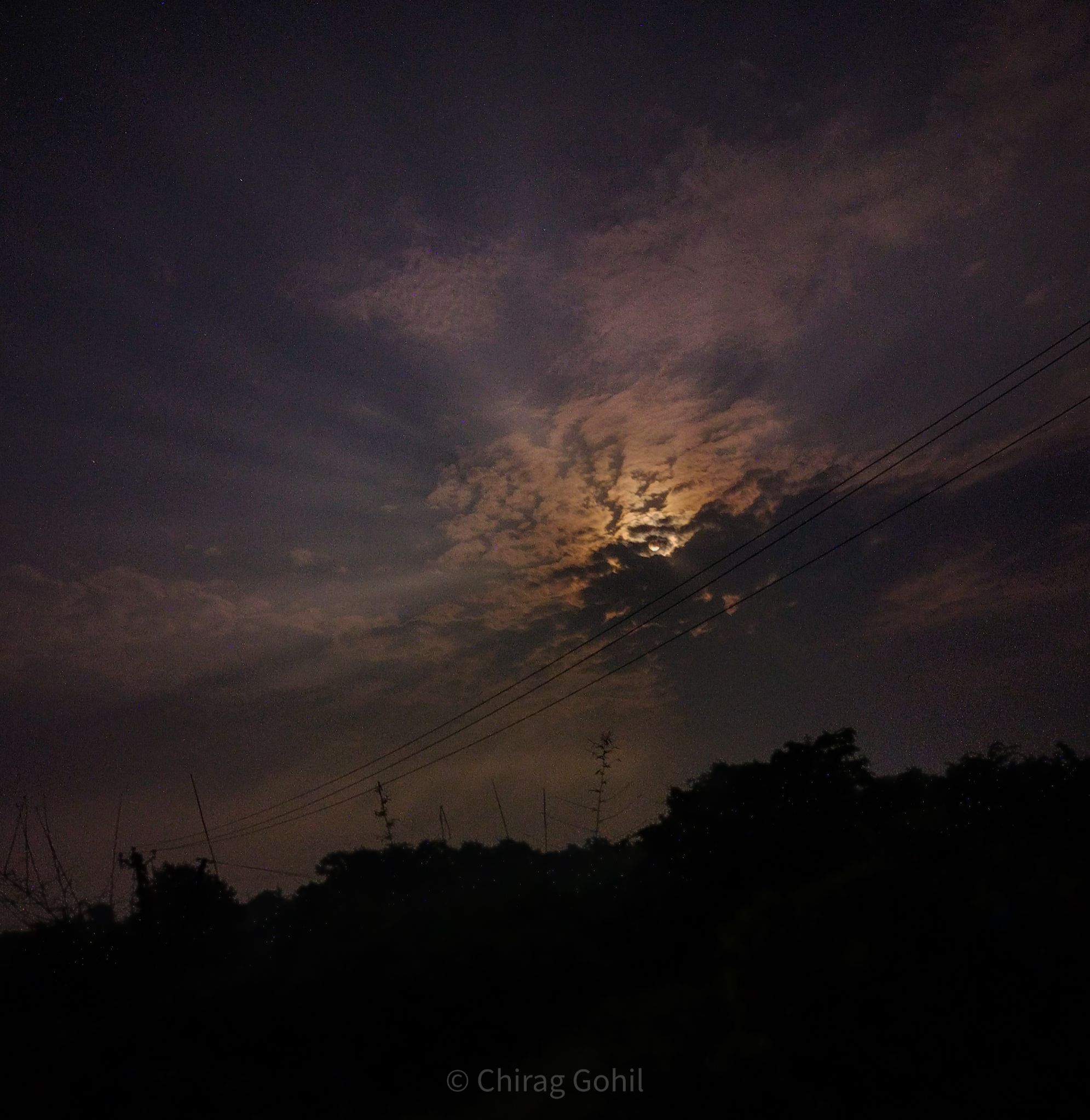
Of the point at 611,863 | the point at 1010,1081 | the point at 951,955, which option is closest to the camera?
the point at 1010,1081

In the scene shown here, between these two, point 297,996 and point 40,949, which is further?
point 40,949

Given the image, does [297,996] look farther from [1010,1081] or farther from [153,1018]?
[1010,1081]

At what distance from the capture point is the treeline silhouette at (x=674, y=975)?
778 centimetres

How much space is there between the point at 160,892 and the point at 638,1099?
32013 millimetres

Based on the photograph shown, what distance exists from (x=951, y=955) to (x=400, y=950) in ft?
52.9

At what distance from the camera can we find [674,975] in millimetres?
20750

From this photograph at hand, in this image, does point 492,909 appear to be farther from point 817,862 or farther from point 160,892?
point 160,892

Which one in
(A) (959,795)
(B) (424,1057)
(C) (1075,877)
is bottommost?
(B) (424,1057)

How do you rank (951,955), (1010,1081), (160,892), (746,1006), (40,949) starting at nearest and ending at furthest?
(1010,1081) → (951,955) → (746,1006) → (40,949) → (160,892)

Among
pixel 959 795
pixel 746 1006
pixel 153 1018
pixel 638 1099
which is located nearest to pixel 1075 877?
pixel 746 1006

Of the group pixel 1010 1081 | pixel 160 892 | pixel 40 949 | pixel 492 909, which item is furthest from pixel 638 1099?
pixel 160 892

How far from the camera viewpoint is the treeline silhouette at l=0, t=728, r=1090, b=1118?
25.5 ft

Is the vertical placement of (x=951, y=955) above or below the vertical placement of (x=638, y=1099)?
above

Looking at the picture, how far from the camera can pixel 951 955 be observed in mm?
8008
